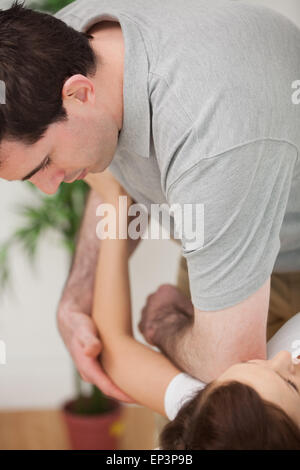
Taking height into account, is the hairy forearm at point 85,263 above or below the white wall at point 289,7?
below

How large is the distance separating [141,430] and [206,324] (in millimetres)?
1696

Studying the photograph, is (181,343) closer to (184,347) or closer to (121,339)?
(184,347)

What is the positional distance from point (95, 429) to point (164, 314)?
117cm

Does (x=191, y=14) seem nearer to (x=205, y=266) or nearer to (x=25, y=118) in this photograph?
(x=25, y=118)

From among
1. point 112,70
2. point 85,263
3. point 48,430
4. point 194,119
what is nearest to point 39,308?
point 48,430

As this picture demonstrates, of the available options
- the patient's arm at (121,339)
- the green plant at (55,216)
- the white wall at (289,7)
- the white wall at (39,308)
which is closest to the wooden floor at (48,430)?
the white wall at (39,308)

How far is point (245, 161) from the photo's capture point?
1002 millimetres

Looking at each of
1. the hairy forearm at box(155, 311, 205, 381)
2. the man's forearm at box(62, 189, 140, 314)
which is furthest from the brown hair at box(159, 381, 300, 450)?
the man's forearm at box(62, 189, 140, 314)

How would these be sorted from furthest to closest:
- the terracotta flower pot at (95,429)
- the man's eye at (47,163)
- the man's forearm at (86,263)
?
the terracotta flower pot at (95,429) → the man's forearm at (86,263) → the man's eye at (47,163)

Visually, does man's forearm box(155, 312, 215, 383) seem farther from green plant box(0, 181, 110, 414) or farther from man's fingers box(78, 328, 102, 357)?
green plant box(0, 181, 110, 414)

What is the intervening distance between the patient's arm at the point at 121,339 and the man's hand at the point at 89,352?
0.06ft

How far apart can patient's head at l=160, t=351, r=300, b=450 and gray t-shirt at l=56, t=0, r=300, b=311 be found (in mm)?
141

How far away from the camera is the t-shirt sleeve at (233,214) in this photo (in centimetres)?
100

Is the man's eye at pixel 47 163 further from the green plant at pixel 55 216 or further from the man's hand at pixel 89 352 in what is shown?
the green plant at pixel 55 216
